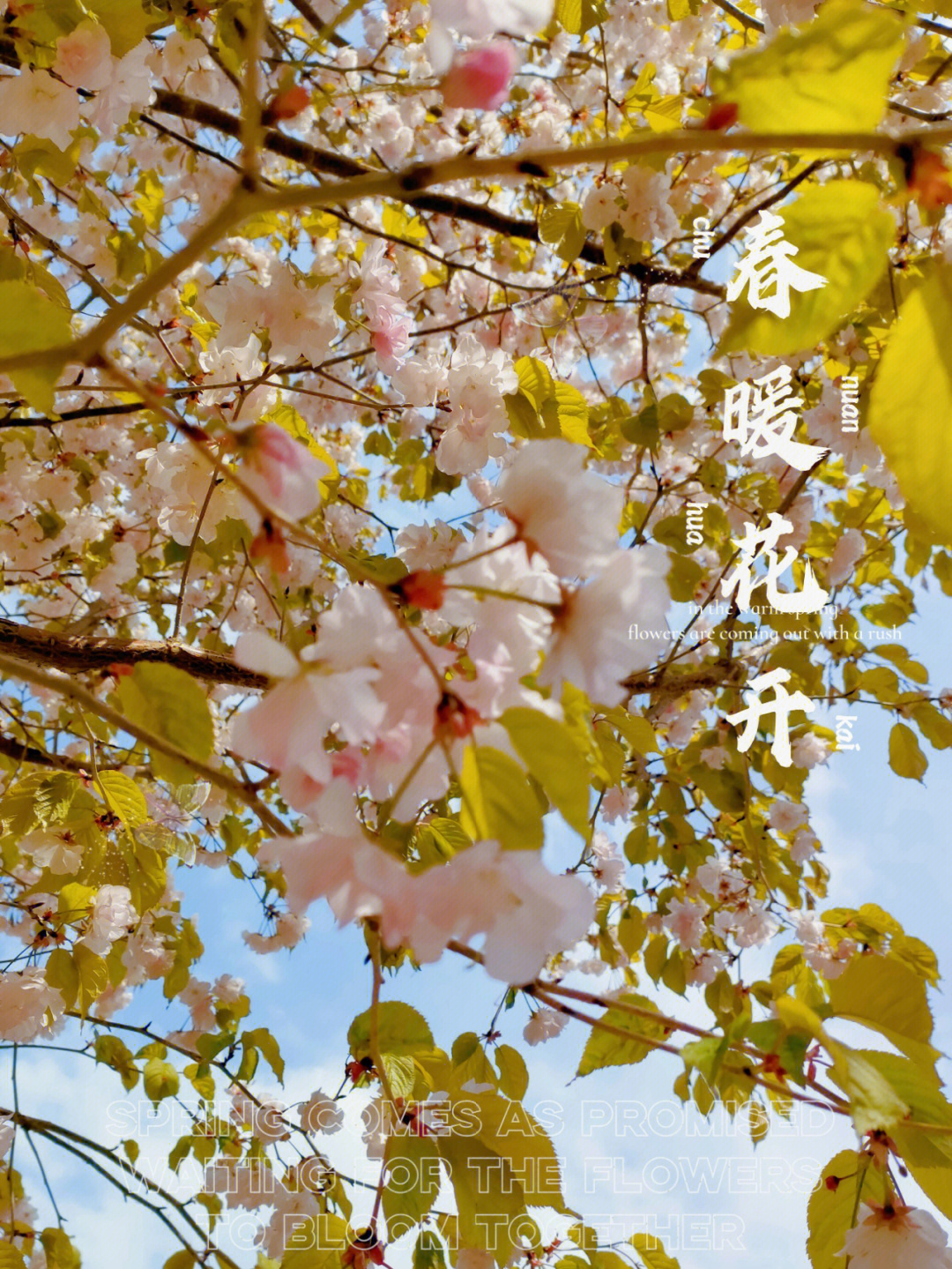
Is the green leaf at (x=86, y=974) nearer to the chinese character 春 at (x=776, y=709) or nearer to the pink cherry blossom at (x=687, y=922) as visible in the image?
the chinese character 春 at (x=776, y=709)

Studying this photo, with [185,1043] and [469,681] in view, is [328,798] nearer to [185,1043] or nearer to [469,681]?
[469,681]

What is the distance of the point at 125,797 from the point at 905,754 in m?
1.37

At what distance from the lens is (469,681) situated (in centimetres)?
42

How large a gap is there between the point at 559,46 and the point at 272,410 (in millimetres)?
1957

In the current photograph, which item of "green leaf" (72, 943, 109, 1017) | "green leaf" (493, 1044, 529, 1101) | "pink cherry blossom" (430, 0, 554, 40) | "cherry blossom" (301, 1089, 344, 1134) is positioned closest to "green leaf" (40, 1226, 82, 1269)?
"cherry blossom" (301, 1089, 344, 1134)

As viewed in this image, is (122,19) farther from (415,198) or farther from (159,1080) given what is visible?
(159,1080)

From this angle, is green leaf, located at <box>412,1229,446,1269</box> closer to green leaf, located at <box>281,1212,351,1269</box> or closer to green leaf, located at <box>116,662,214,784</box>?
green leaf, located at <box>281,1212,351,1269</box>

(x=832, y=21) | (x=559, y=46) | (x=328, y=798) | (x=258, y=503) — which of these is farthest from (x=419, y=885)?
(x=559, y=46)

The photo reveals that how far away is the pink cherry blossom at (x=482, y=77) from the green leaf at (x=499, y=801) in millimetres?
257

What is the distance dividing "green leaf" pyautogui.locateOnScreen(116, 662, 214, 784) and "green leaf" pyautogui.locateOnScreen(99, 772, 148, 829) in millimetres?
381

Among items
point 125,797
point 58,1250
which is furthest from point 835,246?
point 58,1250

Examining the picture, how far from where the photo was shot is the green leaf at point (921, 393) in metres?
0.32

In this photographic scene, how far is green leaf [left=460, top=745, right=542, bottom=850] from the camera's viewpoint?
1.22ft

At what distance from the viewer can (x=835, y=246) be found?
1.16 ft
